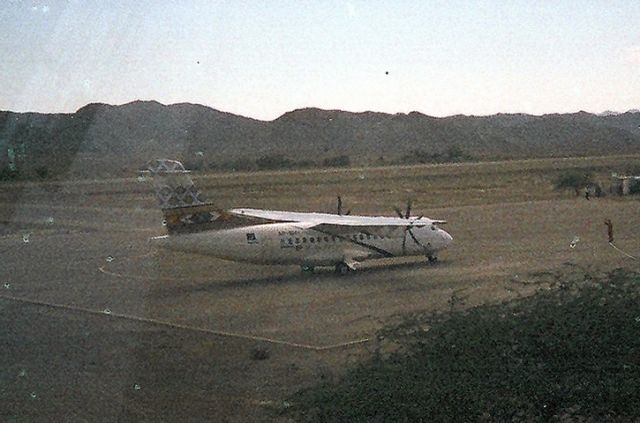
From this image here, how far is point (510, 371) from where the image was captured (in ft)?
45.2

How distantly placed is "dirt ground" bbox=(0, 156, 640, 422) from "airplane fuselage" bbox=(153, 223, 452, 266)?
93 centimetres

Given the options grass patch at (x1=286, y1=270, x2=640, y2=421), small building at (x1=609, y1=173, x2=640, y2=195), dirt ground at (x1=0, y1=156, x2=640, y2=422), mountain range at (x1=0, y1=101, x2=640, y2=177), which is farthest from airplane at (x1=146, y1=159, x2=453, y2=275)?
small building at (x1=609, y1=173, x2=640, y2=195)

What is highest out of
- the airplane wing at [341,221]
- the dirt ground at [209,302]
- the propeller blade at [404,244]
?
the airplane wing at [341,221]

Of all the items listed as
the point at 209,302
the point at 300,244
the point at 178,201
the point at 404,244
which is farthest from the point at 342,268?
the point at 178,201

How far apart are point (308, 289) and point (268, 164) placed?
91.3 meters

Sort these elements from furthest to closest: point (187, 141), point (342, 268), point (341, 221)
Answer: point (187, 141)
point (342, 268)
point (341, 221)

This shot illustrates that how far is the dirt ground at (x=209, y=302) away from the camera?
1784 cm

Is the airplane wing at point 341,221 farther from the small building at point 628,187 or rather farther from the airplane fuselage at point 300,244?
the small building at point 628,187

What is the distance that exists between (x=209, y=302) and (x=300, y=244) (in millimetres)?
5600

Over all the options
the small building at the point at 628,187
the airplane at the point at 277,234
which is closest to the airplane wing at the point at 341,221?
the airplane at the point at 277,234

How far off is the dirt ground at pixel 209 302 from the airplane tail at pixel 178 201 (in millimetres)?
2759

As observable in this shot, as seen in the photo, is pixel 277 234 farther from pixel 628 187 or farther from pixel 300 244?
pixel 628 187

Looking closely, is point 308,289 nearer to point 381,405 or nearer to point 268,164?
point 381,405

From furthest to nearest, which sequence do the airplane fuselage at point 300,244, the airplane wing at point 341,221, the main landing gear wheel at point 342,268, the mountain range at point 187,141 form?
1. the mountain range at point 187,141
2. the main landing gear wheel at point 342,268
3. the airplane wing at point 341,221
4. the airplane fuselage at point 300,244
